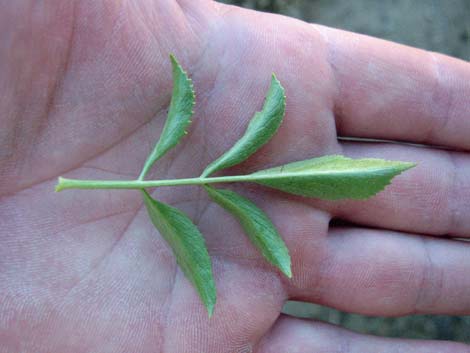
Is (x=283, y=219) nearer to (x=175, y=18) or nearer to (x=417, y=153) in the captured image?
(x=417, y=153)

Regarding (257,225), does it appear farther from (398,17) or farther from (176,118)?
(398,17)

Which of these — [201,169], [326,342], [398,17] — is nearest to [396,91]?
[201,169]

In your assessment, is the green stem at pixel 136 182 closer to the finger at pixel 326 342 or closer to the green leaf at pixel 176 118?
the green leaf at pixel 176 118

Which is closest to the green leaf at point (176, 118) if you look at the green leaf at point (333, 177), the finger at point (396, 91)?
the green leaf at point (333, 177)

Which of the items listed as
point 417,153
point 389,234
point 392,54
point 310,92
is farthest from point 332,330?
point 392,54

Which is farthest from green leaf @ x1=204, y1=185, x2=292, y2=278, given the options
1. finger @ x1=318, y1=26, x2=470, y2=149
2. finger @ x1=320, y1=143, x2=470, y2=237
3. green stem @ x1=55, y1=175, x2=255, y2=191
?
finger @ x1=318, y1=26, x2=470, y2=149
